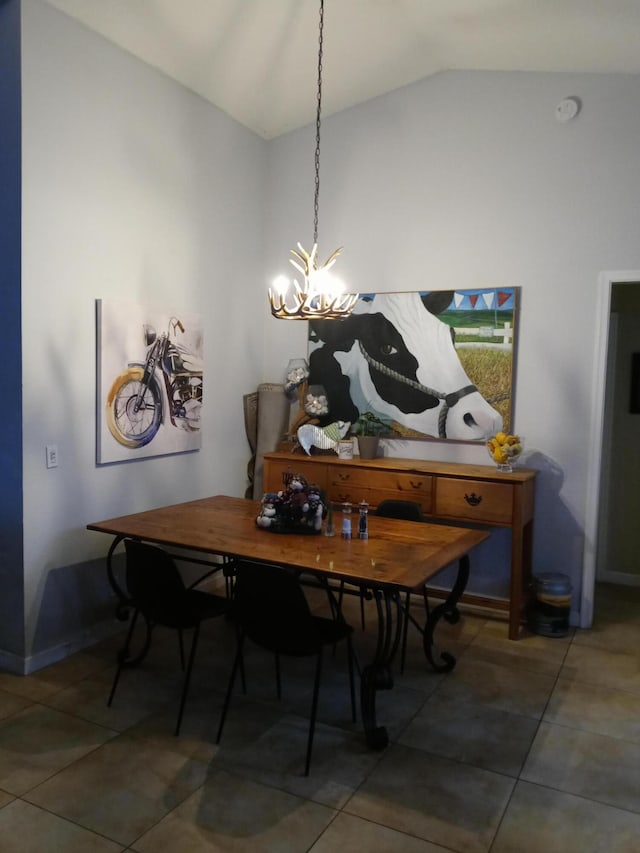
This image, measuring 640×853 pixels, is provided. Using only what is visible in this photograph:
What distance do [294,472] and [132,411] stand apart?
3.77 feet

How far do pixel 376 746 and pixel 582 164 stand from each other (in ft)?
10.7

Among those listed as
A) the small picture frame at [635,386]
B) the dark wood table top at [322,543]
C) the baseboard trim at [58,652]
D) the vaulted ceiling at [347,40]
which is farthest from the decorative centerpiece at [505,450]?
the baseboard trim at [58,652]

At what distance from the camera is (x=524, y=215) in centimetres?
406

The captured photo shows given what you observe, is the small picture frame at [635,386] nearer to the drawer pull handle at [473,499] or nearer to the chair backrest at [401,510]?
the drawer pull handle at [473,499]

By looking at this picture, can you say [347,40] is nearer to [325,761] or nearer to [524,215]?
[524,215]

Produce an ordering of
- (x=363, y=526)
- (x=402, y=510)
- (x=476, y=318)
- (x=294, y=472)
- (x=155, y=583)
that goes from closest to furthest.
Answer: (x=155, y=583), (x=363, y=526), (x=402, y=510), (x=476, y=318), (x=294, y=472)

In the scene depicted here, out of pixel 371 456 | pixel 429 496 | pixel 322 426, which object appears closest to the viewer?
pixel 429 496

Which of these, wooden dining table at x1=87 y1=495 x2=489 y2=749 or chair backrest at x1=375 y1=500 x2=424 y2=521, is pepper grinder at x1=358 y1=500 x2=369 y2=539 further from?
chair backrest at x1=375 y1=500 x2=424 y2=521

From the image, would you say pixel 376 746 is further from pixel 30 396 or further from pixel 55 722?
pixel 30 396

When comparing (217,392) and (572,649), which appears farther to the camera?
(217,392)

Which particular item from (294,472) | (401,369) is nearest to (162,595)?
(294,472)

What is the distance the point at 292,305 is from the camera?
4902 millimetres

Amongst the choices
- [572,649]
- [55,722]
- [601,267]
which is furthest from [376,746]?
[601,267]

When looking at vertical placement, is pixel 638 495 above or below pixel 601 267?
below
